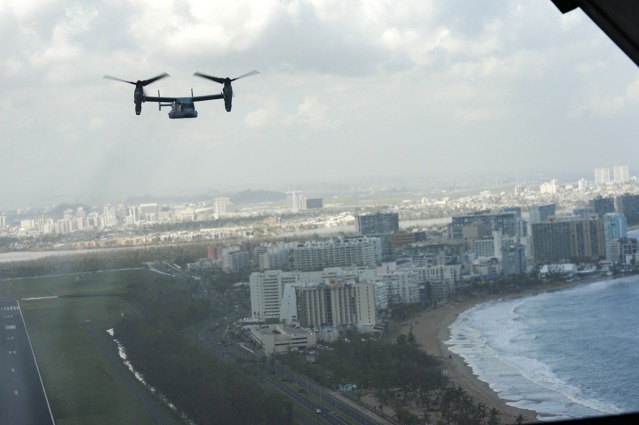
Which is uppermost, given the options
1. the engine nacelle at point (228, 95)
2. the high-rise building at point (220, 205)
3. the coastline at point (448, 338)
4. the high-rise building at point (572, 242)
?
the engine nacelle at point (228, 95)

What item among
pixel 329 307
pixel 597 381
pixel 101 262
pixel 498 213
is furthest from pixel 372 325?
pixel 498 213

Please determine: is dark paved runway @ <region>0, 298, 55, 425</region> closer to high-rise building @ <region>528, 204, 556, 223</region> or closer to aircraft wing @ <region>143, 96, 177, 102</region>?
aircraft wing @ <region>143, 96, 177, 102</region>

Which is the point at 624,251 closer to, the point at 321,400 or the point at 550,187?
the point at 550,187

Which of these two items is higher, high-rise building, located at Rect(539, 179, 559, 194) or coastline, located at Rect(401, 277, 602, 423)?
high-rise building, located at Rect(539, 179, 559, 194)

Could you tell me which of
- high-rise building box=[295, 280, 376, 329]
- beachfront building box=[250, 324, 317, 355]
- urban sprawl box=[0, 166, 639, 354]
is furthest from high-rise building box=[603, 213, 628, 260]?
beachfront building box=[250, 324, 317, 355]

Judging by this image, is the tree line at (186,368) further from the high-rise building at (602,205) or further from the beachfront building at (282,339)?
the high-rise building at (602,205)

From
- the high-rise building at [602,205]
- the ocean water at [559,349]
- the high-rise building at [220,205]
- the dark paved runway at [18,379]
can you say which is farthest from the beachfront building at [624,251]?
the dark paved runway at [18,379]

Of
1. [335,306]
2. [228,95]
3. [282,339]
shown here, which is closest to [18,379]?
[282,339]
